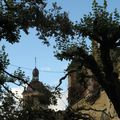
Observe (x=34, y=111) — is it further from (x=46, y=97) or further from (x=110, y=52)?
(x=110, y=52)

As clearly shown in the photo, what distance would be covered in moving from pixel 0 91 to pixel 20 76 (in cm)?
108

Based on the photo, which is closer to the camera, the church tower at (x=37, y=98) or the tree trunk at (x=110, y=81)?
the tree trunk at (x=110, y=81)

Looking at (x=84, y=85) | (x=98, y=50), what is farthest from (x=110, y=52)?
(x=84, y=85)

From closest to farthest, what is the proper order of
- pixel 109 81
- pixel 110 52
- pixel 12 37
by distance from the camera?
pixel 12 37 < pixel 109 81 < pixel 110 52

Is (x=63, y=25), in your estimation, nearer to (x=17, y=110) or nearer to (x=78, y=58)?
(x=78, y=58)

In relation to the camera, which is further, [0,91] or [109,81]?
[0,91]

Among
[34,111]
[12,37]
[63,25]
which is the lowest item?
[34,111]

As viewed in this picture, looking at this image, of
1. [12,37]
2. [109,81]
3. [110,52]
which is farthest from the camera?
[110,52]

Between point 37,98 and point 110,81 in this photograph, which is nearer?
point 110,81

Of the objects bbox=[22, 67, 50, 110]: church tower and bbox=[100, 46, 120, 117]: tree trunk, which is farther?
bbox=[22, 67, 50, 110]: church tower

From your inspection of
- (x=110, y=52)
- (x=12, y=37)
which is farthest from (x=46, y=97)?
(x=12, y=37)

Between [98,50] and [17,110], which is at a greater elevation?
[98,50]

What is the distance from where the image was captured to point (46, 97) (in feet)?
87.2

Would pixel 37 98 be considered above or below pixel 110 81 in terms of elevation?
above
